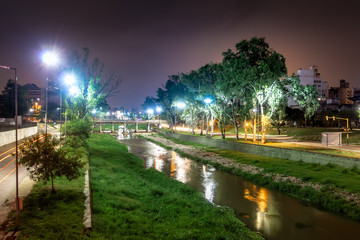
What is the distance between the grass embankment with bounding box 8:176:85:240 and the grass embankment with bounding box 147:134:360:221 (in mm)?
16221

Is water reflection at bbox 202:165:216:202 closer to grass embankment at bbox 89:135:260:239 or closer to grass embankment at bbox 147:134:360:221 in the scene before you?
grass embankment at bbox 89:135:260:239

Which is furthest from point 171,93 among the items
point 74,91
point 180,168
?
point 180,168

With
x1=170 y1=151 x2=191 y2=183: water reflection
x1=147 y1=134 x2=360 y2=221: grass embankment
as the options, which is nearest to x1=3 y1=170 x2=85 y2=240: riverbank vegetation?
x1=170 y1=151 x2=191 y2=183: water reflection

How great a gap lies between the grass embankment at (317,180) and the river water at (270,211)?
869 millimetres

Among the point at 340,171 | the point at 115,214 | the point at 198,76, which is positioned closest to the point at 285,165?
the point at 340,171

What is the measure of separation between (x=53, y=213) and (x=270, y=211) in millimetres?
13522

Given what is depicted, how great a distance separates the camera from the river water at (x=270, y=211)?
50.9 ft

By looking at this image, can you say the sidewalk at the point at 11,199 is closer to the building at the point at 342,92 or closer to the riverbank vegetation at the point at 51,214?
the riverbank vegetation at the point at 51,214

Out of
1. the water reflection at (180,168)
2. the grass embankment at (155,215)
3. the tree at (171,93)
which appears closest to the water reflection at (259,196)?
the grass embankment at (155,215)

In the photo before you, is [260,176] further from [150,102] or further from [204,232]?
[150,102]

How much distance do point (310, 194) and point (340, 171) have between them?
5.29m

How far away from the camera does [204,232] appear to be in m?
13.8

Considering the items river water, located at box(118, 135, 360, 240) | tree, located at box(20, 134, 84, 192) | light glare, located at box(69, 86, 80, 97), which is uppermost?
light glare, located at box(69, 86, 80, 97)

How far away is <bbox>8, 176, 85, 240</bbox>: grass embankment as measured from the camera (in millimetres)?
9523
